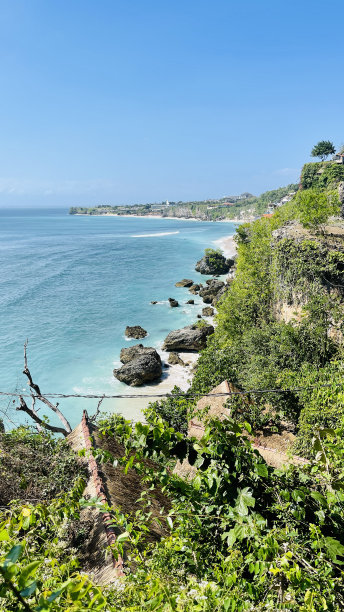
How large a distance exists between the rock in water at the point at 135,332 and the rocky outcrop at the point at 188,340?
11.6 ft

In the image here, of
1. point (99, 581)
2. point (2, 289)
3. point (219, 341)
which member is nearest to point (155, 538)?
point (99, 581)

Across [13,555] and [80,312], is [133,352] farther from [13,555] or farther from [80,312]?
[13,555]

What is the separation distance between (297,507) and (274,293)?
642 inches

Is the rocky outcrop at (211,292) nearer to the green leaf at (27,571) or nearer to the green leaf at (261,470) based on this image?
the green leaf at (261,470)

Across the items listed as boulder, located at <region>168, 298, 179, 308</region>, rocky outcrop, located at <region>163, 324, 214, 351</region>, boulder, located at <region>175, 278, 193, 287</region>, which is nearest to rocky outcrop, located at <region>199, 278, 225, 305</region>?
boulder, located at <region>168, 298, 179, 308</region>

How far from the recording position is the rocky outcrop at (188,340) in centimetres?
2608

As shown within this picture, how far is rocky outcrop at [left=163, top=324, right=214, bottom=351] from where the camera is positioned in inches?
1027

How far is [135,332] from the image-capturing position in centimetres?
2966

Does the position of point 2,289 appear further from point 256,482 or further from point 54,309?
point 256,482

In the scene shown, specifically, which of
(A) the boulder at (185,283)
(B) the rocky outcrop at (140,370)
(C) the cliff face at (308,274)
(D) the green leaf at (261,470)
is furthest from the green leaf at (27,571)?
(A) the boulder at (185,283)

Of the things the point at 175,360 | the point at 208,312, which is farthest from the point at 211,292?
the point at 175,360

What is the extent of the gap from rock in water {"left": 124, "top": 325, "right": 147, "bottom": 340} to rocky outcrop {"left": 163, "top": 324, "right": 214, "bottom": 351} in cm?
354

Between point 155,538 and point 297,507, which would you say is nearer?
point 297,507

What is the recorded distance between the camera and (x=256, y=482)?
3535 millimetres
